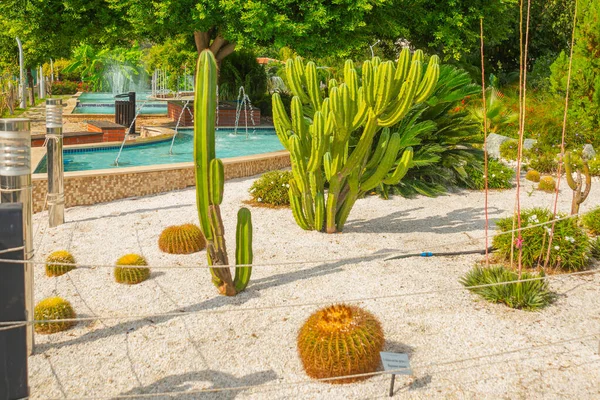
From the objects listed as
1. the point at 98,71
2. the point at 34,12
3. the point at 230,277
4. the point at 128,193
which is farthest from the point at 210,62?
the point at 98,71

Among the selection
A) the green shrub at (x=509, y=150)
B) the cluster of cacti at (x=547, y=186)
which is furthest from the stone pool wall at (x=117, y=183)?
the green shrub at (x=509, y=150)

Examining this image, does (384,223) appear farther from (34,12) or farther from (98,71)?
(98,71)

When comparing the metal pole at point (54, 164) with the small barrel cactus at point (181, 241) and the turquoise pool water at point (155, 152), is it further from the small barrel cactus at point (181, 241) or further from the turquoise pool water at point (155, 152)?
the turquoise pool water at point (155, 152)

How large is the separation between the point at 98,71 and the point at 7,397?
49399 mm

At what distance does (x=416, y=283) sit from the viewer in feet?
19.9

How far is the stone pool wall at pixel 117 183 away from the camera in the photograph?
9211 millimetres

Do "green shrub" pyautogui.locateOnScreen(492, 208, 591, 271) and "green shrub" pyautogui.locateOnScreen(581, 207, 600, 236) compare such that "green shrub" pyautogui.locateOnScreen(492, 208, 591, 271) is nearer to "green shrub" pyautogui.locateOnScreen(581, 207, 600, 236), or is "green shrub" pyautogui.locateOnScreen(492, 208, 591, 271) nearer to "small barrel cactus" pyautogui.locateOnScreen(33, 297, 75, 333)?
"green shrub" pyautogui.locateOnScreen(581, 207, 600, 236)

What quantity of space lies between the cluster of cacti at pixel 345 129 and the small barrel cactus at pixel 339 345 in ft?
9.64

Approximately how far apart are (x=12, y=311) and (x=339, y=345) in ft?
7.27

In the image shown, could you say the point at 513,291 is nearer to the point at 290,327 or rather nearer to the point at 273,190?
the point at 290,327

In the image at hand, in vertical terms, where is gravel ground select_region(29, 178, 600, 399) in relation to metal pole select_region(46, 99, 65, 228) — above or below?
below

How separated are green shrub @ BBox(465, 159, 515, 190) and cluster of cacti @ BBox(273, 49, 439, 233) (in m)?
3.81

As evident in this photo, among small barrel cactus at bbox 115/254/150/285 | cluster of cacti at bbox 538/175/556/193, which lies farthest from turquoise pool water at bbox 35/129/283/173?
cluster of cacti at bbox 538/175/556/193

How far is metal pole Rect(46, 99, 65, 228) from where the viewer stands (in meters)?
8.05
